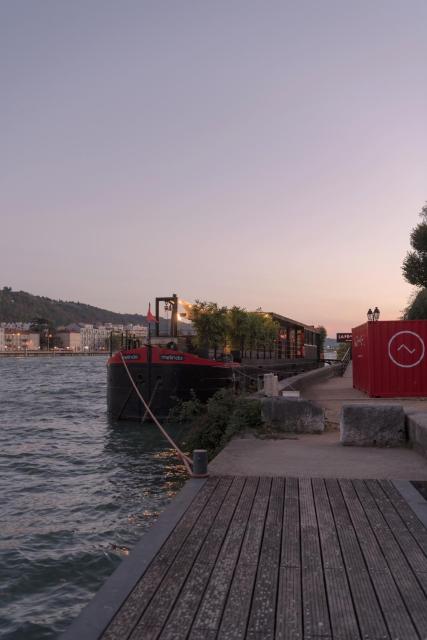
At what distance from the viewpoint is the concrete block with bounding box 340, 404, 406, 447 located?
9.82 meters

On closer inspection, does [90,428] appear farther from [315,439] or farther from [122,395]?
[315,439]

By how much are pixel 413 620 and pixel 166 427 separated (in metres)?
19.1

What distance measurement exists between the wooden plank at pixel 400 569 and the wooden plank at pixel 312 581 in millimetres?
518

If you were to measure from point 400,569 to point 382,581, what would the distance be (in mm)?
295

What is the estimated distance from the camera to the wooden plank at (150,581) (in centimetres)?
336

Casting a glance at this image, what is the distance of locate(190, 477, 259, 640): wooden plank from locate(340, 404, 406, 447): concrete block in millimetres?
4333

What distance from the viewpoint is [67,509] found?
10375 millimetres

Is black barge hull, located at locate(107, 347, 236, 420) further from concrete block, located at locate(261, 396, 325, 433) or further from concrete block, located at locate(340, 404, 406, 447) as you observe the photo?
concrete block, located at locate(340, 404, 406, 447)

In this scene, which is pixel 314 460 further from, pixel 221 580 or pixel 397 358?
pixel 397 358

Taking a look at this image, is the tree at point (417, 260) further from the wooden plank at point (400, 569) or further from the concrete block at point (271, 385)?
the wooden plank at point (400, 569)

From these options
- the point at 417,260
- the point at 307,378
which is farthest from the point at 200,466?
the point at 417,260

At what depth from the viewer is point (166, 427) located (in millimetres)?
22141

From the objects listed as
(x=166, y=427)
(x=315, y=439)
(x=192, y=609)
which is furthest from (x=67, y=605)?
(x=166, y=427)

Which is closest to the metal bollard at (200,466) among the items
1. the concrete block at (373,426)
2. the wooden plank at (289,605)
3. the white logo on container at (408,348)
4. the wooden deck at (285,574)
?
the wooden deck at (285,574)
